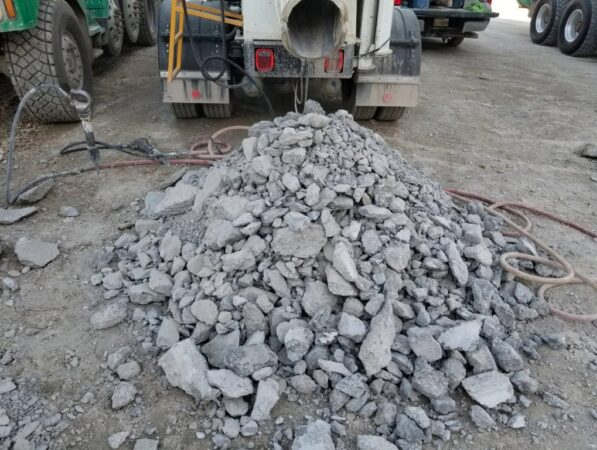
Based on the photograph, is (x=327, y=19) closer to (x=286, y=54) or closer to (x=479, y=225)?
(x=286, y=54)

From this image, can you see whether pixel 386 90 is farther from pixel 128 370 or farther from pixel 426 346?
pixel 128 370

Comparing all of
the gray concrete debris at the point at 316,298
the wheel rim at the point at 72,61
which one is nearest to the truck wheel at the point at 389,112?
the gray concrete debris at the point at 316,298

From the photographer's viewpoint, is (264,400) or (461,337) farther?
(461,337)

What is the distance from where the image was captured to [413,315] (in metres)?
2.54

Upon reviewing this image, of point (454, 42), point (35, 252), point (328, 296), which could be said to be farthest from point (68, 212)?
point (454, 42)

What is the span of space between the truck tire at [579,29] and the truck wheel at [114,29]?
29.6 ft

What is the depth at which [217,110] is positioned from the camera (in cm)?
520

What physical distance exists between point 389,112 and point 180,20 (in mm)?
2364

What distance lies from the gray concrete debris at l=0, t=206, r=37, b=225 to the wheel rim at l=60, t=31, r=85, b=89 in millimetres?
1973

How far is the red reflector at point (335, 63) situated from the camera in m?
4.00

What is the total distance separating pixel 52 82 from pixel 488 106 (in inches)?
211

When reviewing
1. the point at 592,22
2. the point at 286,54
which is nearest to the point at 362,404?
the point at 286,54

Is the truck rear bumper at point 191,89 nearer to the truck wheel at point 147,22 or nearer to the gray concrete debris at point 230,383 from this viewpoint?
the gray concrete debris at point 230,383

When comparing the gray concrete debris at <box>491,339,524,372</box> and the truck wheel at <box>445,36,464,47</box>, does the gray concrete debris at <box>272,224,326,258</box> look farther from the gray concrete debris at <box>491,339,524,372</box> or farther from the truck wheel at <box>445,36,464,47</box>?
the truck wheel at <box>445,36,464,47</box>
